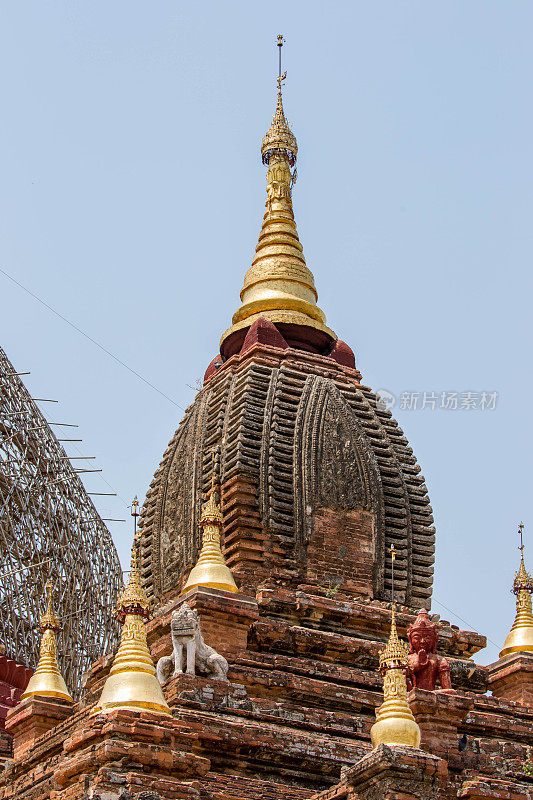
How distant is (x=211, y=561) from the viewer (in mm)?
30359

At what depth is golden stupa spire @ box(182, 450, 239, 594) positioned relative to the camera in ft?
98.1

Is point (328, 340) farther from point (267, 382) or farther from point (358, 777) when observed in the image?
point (358, 777)

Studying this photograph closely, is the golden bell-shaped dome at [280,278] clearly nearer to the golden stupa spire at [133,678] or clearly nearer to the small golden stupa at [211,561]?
the small golden stupa at [211,561]

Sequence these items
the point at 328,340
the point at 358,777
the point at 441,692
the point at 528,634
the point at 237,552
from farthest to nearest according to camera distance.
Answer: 1. the point at 328,340
2. the point at 528,634
3. the point at 237,552
4. the point at 441,692
5. the point at 358,777

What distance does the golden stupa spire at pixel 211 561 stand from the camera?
29.9 metres

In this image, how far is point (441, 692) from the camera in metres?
27.8

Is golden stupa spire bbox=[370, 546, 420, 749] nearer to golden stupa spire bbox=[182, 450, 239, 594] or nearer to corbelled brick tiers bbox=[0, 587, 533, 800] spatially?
corbelled brick tiers bbox=[0, 587, 533, 800]

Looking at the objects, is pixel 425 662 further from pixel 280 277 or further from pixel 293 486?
pixel 280 277

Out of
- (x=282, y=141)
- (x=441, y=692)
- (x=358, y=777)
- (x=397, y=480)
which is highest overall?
(x=282, y=141)

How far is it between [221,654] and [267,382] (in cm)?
798

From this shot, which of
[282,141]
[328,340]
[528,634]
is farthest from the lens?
[282,141]

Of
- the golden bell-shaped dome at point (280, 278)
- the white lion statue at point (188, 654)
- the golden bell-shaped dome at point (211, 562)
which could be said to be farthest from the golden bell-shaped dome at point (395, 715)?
the golden bell-shaped dome at point (280, 278)

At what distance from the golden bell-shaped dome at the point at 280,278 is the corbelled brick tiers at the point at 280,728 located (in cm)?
730

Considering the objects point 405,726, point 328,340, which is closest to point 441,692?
point 405,726
